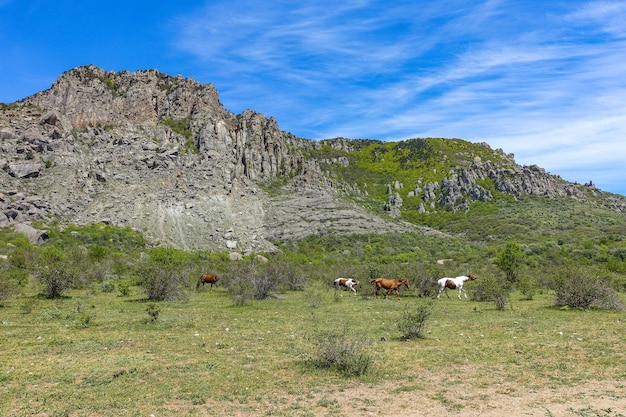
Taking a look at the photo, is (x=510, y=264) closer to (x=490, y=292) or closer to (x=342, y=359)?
(x=490, y=292)

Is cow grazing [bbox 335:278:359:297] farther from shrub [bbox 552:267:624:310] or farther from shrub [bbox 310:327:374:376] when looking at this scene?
shrub [bbox 310:327:374:376]

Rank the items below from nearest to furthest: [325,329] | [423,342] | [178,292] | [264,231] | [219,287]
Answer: [423,342] → [325,329] → [178,292] → [219,287] → [264,231]

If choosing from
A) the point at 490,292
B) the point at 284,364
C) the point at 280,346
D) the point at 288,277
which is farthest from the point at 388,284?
the point at 284,364

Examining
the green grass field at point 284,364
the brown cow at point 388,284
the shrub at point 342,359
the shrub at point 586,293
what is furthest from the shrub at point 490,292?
the shrub at point 342,359

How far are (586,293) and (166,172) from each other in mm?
90147

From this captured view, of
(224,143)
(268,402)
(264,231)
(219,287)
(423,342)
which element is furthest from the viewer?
(224,143)


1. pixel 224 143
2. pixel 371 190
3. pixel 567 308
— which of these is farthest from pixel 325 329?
pixel 371 190

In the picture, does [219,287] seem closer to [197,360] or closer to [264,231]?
[197,360]

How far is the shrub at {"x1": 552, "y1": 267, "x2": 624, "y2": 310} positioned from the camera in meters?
22.5

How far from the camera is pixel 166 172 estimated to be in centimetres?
9744

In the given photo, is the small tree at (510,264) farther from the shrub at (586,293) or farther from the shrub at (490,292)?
the shrub at (586,293)

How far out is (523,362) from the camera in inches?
475

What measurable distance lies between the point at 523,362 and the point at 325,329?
790 cm

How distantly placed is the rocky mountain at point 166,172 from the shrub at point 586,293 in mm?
65606
